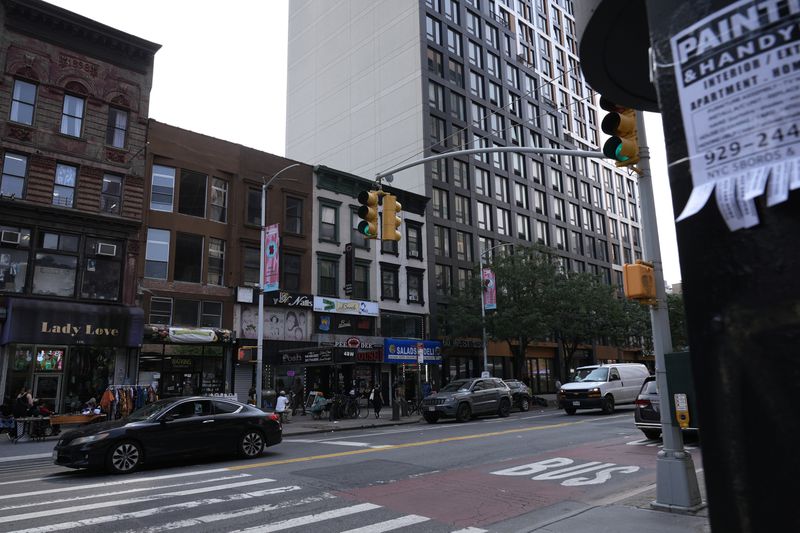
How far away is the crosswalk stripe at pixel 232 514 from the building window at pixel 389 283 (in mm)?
27927

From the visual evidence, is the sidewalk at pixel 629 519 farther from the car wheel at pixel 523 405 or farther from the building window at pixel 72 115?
the building window at pixel 72 115

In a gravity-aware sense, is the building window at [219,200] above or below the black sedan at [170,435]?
above

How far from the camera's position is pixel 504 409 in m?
26.5

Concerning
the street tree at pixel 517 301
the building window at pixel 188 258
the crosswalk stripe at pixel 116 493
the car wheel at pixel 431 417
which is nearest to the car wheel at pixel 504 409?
the car wheel at pixel 431 417

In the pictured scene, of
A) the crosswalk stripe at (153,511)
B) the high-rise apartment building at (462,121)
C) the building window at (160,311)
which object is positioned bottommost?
the crosswalk stripe at (153,511)

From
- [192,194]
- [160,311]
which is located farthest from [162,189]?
[160,311]

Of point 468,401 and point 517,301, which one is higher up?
point 517,301

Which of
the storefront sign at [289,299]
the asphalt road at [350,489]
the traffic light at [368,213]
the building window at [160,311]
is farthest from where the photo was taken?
the storefront sign at [289,299]

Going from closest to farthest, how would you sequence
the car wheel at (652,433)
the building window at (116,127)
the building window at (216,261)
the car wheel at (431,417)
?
the car wheel at (652,433)
the car wheel at (431,417)
the building window at (116,127)
the building window at (216,261)

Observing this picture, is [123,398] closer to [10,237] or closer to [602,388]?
[10,237]

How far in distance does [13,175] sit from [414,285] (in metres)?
23.6

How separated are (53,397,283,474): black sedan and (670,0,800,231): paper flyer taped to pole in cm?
1239

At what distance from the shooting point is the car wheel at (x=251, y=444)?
13.6m

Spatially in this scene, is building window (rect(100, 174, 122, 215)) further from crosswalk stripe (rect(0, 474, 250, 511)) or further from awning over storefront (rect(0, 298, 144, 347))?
crosswalk stripe (rect(0, 474, 250, 511))
